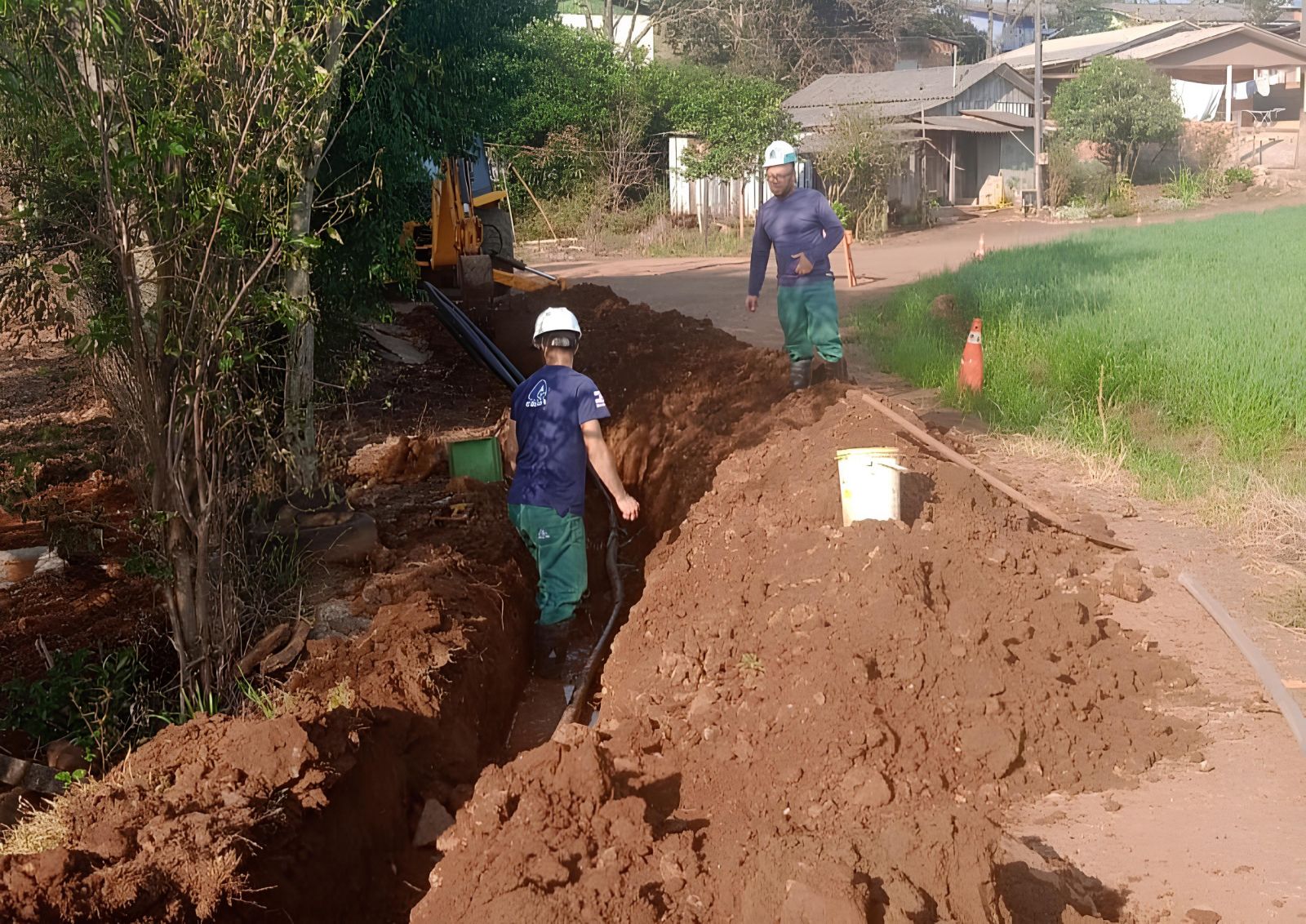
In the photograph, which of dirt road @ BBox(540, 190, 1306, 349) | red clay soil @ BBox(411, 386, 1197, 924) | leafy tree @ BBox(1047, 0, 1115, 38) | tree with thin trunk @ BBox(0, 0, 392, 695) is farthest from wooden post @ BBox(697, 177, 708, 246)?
leafy tree @ BBox(1047, 0, 1115, 38)

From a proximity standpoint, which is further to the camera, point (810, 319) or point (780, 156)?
point (810, 319)

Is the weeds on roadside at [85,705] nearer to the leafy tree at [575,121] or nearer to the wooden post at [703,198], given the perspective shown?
the leafy tree at [575,121]

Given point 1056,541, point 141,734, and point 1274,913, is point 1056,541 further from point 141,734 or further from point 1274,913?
point 141,734

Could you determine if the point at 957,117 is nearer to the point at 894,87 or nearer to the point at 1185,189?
the point at 894,87

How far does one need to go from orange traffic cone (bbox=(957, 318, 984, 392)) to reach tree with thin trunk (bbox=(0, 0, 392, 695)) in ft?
21.0

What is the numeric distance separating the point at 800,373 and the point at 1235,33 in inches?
1636

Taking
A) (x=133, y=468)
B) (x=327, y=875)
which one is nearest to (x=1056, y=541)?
(x=327, y=875)

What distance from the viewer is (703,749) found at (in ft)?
14.8

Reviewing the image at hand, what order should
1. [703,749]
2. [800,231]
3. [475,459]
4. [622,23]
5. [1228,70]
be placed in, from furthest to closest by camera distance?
[622,23], [1228,70], [800,231], [475,459], [703,749]

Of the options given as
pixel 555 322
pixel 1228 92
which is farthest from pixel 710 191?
pixel 555 322

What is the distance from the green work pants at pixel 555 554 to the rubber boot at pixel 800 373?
309 cm

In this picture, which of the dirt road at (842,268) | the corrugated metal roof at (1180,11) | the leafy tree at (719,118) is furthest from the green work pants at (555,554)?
the corrugated metal roof at (1180,11)

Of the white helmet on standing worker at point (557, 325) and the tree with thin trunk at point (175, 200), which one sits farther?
the white helmet on standing worker at point (557, 325)

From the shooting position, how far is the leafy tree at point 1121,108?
37250 millimetres
